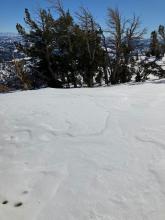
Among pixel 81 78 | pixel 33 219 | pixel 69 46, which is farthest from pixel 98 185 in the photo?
pixel 81 78

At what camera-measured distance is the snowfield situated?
278 cm

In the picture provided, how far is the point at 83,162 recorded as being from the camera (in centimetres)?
371

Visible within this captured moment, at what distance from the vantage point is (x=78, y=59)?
2255 centimetres

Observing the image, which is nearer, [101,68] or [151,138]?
[151,138]

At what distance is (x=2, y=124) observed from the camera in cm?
542

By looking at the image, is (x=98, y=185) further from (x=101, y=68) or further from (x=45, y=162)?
(x=101, y=68)

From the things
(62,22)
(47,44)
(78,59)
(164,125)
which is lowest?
(164,125)

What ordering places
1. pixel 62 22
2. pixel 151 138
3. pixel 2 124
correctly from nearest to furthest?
1. pixel 151 138
2. pixel 2 124
3. pixel 62 22

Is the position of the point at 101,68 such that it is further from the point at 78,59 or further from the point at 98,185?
the point at 98,185

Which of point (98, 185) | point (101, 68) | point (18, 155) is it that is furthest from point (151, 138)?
point (101, 68)

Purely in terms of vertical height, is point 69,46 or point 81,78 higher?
point 69,46

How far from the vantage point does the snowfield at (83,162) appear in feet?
9.12

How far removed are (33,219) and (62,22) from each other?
20.7 meters

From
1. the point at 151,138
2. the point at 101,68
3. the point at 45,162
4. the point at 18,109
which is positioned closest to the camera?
the point at 45,162
